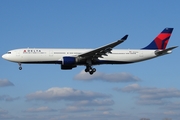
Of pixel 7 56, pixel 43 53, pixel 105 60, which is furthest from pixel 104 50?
pixel 7 56

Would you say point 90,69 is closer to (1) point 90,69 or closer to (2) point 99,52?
(1) point 90,69

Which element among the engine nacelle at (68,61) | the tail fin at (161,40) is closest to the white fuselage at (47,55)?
the engine nacelle at (68,61)

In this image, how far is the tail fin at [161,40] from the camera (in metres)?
77.8

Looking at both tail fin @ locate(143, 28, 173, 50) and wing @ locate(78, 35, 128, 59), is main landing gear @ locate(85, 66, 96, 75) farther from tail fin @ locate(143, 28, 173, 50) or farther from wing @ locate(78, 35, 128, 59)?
tail fin @ locate(143, 28, 173, 50)

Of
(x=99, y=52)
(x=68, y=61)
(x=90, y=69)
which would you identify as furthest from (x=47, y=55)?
(x=99, y=52)

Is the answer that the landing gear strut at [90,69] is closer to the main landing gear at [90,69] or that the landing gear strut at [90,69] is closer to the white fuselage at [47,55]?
the main landing gear at [90,69]

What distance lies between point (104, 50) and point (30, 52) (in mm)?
11129

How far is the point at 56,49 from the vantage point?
70.2 metres

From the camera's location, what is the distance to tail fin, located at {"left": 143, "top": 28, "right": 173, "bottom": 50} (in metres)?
77.8

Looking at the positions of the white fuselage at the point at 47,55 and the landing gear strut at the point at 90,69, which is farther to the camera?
the landing gear strut at the point at 90,69

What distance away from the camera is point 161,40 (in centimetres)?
7900

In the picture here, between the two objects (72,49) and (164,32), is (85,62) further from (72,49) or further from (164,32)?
(164,32)

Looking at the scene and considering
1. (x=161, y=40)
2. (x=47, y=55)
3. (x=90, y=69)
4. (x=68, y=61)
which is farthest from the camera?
(x=161, y=40)

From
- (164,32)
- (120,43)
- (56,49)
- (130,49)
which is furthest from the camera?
(164,32)
